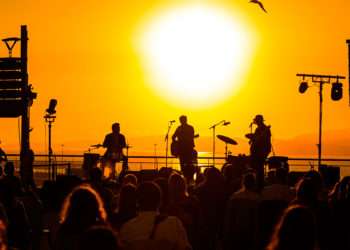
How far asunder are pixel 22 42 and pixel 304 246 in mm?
18351

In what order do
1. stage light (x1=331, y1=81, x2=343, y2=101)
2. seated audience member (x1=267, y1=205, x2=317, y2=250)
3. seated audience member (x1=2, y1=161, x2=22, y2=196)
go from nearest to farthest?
1. seated audience member (x1=267, y1=205, x2=317, y2=250)
2. seated audience member (x1=2, y1=161, x2=22, y2=196)
3. stage light (x1=331, y1=81, x2=343, y2=101)

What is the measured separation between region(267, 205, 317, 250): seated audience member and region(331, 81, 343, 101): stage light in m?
26.3

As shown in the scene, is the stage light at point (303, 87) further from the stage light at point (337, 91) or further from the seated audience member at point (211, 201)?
the seated audience member at point (211, 201)

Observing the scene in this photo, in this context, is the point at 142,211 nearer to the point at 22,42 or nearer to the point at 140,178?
the point at 140,178

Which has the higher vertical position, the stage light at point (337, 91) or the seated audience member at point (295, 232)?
the stage light at point (337, 91)

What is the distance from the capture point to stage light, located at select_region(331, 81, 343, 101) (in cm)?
3144

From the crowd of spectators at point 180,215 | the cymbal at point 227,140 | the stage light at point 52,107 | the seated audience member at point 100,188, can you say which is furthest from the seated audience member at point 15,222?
the stage light at point 52,107

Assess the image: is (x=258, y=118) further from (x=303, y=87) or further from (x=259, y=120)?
(x=303, y=87)

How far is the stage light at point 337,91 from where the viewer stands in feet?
103

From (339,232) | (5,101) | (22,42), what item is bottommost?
(339,232)

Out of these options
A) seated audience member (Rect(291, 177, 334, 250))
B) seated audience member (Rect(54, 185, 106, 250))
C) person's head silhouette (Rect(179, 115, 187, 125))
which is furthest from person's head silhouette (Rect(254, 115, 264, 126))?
seated audience member (Rect(54, 185, 106, 250))

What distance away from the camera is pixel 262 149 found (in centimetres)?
1953

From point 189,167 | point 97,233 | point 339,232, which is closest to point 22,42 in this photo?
point 189,167

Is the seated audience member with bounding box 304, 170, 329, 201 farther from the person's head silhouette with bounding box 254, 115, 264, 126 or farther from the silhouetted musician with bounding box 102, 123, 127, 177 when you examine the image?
the silhouetted musician with bounding box 102, 123, 127, 177
